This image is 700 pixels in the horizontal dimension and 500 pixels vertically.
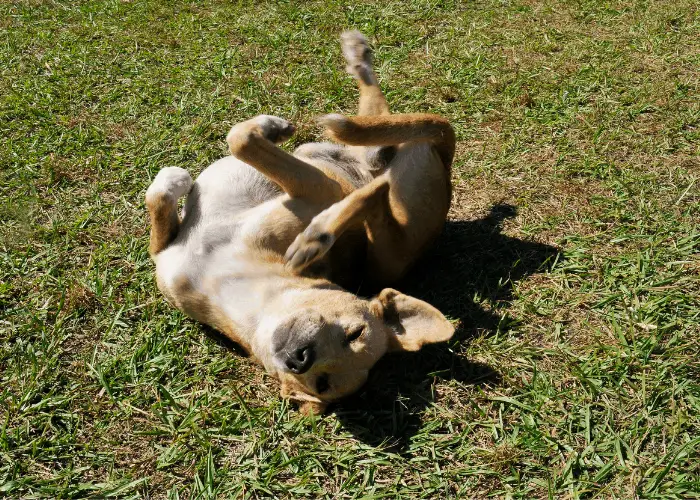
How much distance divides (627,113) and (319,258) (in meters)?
3.67

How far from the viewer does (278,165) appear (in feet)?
14.5

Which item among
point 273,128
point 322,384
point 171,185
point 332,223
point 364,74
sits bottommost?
point 322,384

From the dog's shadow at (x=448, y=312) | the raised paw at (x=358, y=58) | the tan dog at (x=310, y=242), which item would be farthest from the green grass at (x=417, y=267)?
the raised paw at (x=358, y=58)

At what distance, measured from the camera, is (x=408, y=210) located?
471cm

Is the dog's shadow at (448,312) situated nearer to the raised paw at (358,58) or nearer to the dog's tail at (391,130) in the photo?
the dog's tail at (391,130)

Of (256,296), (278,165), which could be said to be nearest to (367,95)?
(278,165)

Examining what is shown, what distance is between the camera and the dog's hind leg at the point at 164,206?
4.43m

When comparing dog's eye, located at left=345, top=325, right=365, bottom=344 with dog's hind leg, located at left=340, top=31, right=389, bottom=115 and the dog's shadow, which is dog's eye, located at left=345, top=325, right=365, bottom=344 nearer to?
the dog's shadow

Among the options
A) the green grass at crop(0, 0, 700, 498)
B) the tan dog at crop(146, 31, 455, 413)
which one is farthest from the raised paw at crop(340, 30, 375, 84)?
the tan dog at crop(146, 31, 455, 413)

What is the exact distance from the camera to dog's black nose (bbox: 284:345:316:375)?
3494mm

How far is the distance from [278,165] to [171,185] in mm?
768

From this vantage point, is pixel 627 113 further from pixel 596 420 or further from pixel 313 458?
pixel 313 458

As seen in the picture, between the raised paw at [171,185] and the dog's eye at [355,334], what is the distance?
65.0 inches

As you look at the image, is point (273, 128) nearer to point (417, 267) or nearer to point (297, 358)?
point (417, 267)
